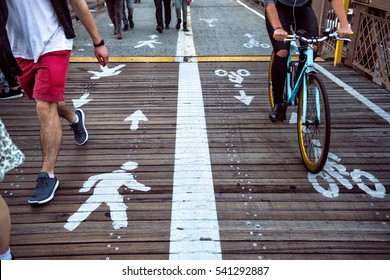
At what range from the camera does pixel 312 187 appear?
10.2 ft

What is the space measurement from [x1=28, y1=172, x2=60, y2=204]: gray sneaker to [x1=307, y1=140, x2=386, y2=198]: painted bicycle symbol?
2.07 metres

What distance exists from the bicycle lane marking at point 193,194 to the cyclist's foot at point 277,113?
2.48 feet

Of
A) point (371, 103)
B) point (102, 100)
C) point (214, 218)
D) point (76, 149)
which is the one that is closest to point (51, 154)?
point (76, 149)

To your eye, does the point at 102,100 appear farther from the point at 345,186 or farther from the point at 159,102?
the point at 345,186

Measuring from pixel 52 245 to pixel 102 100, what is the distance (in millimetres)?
2772

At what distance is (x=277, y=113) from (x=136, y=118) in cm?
159

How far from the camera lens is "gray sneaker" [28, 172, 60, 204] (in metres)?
2.89

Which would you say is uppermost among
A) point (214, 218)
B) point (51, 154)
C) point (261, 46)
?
point (51, 154)

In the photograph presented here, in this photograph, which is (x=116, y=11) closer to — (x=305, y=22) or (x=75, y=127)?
(x=75, y=127)

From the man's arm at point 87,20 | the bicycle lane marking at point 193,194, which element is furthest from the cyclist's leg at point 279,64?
the man's arm at point 87,20

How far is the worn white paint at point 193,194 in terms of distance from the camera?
97.4 inches

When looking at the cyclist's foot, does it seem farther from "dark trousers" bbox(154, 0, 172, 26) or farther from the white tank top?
"dark trousers" bbox(154, 0, 172, 26)

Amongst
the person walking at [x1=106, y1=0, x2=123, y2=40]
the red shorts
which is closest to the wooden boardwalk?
the red shorts
